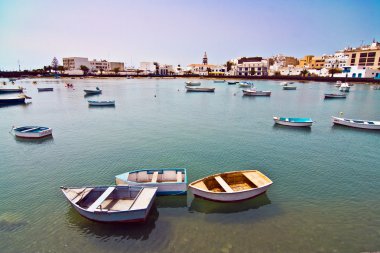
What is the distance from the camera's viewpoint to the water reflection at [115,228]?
13016 millimetres

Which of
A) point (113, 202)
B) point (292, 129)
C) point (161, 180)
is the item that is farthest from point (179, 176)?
point (292, 129)

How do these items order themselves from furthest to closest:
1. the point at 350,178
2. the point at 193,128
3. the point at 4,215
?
the point at 193,128 < the point at 350,178 < the point at 4,215

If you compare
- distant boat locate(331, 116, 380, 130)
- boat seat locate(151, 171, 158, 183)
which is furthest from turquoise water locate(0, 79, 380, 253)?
boat seat locate(151, 171, 158, 183)

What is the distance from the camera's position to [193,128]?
36.8m

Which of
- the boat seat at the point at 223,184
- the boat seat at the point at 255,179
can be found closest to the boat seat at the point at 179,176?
the boat seat at the point at 223,184

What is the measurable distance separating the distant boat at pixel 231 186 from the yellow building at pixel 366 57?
171489 mm

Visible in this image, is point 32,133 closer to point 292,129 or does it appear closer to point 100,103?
point 100,103

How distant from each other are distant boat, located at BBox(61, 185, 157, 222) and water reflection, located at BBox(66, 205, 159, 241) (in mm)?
547

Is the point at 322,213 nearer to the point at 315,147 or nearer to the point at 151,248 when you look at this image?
the point at 151,248

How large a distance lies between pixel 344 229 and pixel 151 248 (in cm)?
1130

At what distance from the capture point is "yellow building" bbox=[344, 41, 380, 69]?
141900mm

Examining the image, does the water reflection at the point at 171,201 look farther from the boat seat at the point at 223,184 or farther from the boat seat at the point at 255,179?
the boat seat at the point at 255,179

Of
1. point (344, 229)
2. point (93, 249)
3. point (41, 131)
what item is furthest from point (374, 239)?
point (41, 131)

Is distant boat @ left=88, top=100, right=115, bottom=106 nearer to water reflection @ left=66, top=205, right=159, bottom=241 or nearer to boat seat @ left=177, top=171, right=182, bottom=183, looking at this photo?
boat seat @ left=177, top=171, right=182, bottom=183
